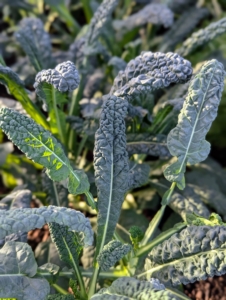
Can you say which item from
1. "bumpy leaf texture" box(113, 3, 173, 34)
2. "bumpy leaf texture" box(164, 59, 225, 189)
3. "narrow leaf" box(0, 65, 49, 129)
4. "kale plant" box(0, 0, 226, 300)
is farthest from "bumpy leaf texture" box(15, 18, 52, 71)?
"bumpy leaf texture" box(164, 59, 225, 189)

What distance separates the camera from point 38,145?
29.0 inches

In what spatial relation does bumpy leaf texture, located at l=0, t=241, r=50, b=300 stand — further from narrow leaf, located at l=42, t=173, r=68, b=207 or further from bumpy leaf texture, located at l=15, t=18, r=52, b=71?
bumpy leaf texture, located at l=15, t=18, r=52, b=71

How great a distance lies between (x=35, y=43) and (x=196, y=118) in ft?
1.81

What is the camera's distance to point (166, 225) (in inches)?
40.1

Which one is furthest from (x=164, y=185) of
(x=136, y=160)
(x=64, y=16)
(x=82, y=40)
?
(x=64, y=16)

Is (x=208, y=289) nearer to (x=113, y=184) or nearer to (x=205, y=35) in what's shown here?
(x=113, y=184)

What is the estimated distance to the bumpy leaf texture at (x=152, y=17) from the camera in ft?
3.77

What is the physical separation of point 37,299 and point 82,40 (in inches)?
27.4

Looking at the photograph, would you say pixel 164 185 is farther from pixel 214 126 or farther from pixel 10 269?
pixel 10 269

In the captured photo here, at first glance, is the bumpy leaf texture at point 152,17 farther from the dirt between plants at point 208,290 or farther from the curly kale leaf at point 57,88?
the dirt between plants at point 208,290

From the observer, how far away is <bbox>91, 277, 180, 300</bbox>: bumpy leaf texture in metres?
0.61

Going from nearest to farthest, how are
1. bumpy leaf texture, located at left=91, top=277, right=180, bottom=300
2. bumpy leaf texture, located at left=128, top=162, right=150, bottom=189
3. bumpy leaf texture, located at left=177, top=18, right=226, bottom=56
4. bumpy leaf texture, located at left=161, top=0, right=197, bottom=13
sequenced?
bumpy leaf texture, located at left=91, top=277, right=180, bottom=300 < bumpy leaf texture, located at left=128, top=162, right=150, bottom=189 < bumpy leaf texture, located at left=177, top=18, right=226, bottom=56 < bumpy leaf texture, located at left=161, top=0, right=197, bottom=13

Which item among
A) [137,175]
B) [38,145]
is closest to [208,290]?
[137,175]

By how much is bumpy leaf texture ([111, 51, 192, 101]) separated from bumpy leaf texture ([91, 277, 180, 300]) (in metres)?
0.36
